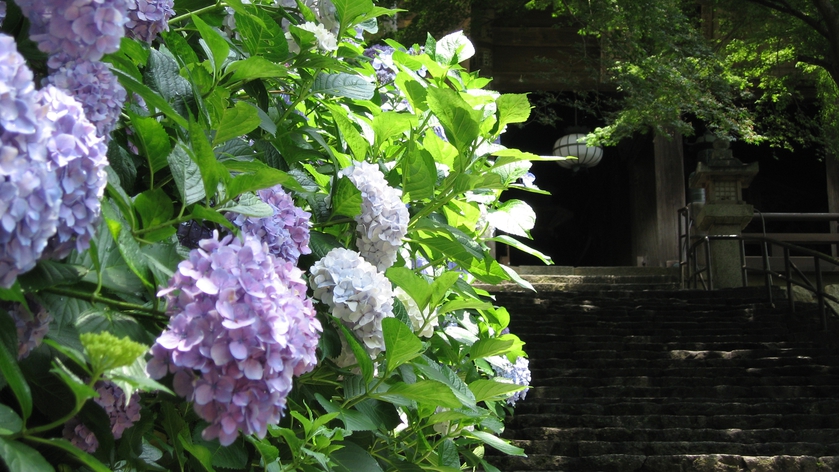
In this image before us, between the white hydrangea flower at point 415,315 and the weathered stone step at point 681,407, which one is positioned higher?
the white hydrangea flower at point 415,315

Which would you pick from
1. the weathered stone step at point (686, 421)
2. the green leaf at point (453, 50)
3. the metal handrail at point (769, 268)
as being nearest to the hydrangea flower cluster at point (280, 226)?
the green leaf at point (453, 50)

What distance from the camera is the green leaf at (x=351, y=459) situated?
114 centimetres

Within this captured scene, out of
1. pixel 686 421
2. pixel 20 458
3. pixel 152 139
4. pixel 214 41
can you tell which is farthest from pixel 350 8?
pixel 686 421

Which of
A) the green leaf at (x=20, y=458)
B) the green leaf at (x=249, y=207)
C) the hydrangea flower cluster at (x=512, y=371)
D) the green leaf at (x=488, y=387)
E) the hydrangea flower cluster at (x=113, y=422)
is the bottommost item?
the hydrangea flower cluster at (x=512, y=371)

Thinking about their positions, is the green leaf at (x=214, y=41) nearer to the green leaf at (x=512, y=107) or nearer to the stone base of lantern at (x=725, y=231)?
the green leaf at (x=512, y=107)

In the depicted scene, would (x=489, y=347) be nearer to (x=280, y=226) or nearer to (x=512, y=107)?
(x=512, y=107)

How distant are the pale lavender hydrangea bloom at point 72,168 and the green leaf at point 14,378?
0.28ft

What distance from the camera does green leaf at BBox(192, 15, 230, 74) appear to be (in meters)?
0.97

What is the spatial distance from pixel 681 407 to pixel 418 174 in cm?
501

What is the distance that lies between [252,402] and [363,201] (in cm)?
54

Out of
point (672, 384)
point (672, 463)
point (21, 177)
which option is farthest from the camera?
point (672, 384)

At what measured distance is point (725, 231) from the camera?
31.1 feet

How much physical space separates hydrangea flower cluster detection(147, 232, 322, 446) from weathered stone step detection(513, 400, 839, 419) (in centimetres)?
516

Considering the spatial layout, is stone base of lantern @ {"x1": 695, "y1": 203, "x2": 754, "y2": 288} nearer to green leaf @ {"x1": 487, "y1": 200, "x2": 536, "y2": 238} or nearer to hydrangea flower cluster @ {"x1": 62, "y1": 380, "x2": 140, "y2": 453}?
green leaf @ {"x1": 487, "y1": 200, "x2": 536, "y2": 238}
